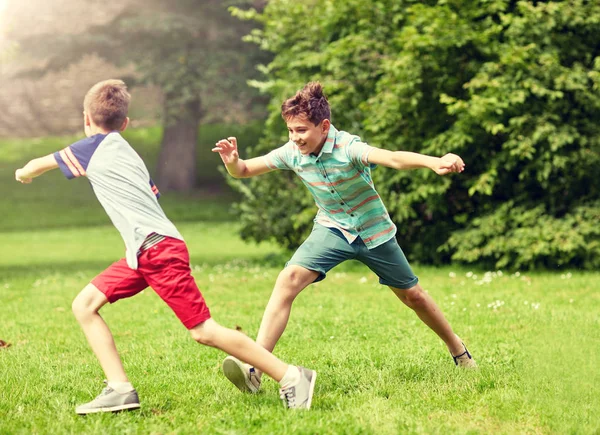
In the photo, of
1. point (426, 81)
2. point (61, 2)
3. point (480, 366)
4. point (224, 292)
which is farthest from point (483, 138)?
point (61, 2)

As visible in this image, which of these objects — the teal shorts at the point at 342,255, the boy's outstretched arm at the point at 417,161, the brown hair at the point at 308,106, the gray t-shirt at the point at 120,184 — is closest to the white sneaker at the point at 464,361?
the teal shorts at the point at 342,255

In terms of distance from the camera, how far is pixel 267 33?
44.3 ft

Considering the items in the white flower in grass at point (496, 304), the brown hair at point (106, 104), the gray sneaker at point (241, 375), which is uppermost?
the brown hair at point (106, 104)

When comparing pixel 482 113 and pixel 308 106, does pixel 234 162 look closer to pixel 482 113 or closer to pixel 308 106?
pixel 308 106

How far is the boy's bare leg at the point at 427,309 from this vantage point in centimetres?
506

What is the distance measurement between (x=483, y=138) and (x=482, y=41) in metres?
1.25

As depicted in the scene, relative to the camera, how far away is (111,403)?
4.23 metres

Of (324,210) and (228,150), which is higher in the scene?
(228,150)

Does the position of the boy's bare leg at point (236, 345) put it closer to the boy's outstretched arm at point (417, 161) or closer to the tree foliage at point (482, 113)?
the boy's outstretched arm at point (417, 161)

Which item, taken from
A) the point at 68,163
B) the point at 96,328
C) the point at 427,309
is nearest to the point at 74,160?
the point at 68,163

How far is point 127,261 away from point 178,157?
2602 centimetres

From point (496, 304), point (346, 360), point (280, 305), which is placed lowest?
point (496, 304)

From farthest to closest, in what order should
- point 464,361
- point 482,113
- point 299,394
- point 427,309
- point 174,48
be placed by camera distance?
point 174,48 < point 482,113 < point 464,361 < point 427,309 < point 299,394

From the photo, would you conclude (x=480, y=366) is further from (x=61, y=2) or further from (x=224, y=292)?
(x=61, y=2)
